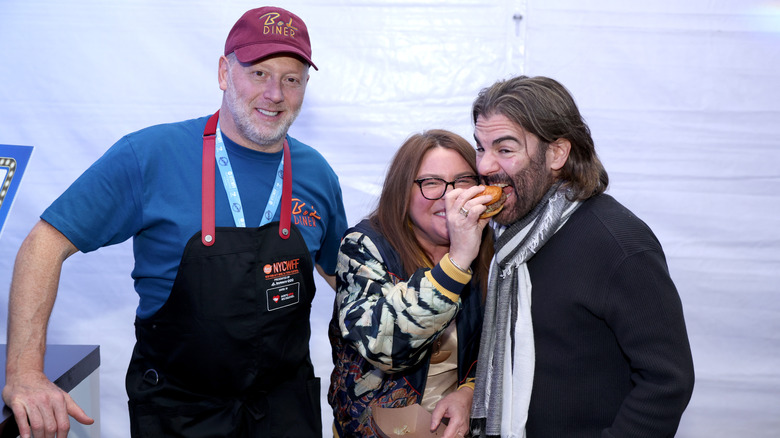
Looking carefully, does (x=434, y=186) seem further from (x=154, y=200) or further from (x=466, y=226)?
(x=154, y=200)

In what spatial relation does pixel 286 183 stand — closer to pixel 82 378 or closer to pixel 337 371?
pixel 337 371

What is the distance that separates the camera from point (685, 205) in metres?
3.30

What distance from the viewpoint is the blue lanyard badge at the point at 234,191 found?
6.75 ft

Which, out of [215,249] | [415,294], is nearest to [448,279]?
[415,294]

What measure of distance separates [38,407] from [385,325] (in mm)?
882

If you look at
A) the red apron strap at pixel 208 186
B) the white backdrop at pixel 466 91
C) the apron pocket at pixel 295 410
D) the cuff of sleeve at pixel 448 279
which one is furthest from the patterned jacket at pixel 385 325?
the white backdrop at pixel 466 91

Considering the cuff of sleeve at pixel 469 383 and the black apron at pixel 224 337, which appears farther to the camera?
the cuff of sleeve at pixel 469 383

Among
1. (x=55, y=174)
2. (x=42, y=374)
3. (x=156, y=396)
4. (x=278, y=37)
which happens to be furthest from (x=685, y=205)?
(x=55, y=174)

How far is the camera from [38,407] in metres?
1.65

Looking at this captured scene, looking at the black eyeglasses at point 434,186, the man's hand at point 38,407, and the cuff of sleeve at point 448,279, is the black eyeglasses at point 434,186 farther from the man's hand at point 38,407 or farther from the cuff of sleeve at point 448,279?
the man's hand at point 38,407

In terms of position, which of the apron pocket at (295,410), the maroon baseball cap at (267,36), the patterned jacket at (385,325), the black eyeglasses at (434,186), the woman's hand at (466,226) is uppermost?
the maroon baseball cap at (267,36)

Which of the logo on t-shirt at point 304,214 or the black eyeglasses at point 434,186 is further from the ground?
the black eyeglasses at point 434,186

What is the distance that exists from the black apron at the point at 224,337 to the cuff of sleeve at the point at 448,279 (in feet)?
1.65

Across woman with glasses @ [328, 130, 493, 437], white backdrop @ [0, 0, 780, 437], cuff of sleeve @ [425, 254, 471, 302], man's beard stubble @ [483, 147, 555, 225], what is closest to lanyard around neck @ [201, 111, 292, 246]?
woman with glasses @ [328, 130, 493, 437]
